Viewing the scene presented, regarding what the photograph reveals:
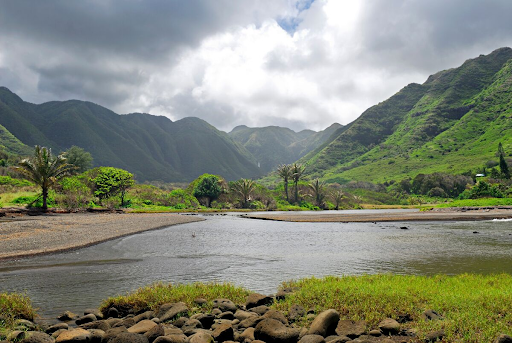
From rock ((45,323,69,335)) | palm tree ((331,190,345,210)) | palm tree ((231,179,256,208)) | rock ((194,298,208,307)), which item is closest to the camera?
rock ((45,323,69,335))

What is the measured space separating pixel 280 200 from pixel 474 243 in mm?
101406

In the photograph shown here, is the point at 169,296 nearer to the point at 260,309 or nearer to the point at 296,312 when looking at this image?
the point at 260,309

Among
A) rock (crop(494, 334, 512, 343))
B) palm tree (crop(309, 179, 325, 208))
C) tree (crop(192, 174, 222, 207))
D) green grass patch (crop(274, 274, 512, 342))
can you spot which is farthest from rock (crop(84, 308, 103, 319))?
palm tree (crop(309, 179, 325, 208))

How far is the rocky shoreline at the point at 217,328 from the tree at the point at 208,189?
102 meters

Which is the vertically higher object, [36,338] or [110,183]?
[110,183]

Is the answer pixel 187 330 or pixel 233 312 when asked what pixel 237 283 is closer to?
pixel 233 312

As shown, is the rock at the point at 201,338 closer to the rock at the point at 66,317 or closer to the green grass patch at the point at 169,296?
the green grass patch at the point at 169,296

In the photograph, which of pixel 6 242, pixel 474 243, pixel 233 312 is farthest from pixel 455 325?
pixel 6 242

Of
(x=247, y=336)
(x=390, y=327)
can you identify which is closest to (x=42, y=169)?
(x=247, y=336)

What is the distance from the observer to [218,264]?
19.4 meters

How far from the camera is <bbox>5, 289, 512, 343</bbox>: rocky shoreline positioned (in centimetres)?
738

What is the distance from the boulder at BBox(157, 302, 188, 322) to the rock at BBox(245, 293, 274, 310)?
2.02 meters

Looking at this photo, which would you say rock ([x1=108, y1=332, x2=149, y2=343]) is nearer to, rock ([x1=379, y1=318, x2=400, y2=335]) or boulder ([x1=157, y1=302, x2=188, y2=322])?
boulder ([x1=157, y1=302, x2=188, y2=322])

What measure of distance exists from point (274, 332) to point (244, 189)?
361 feet
